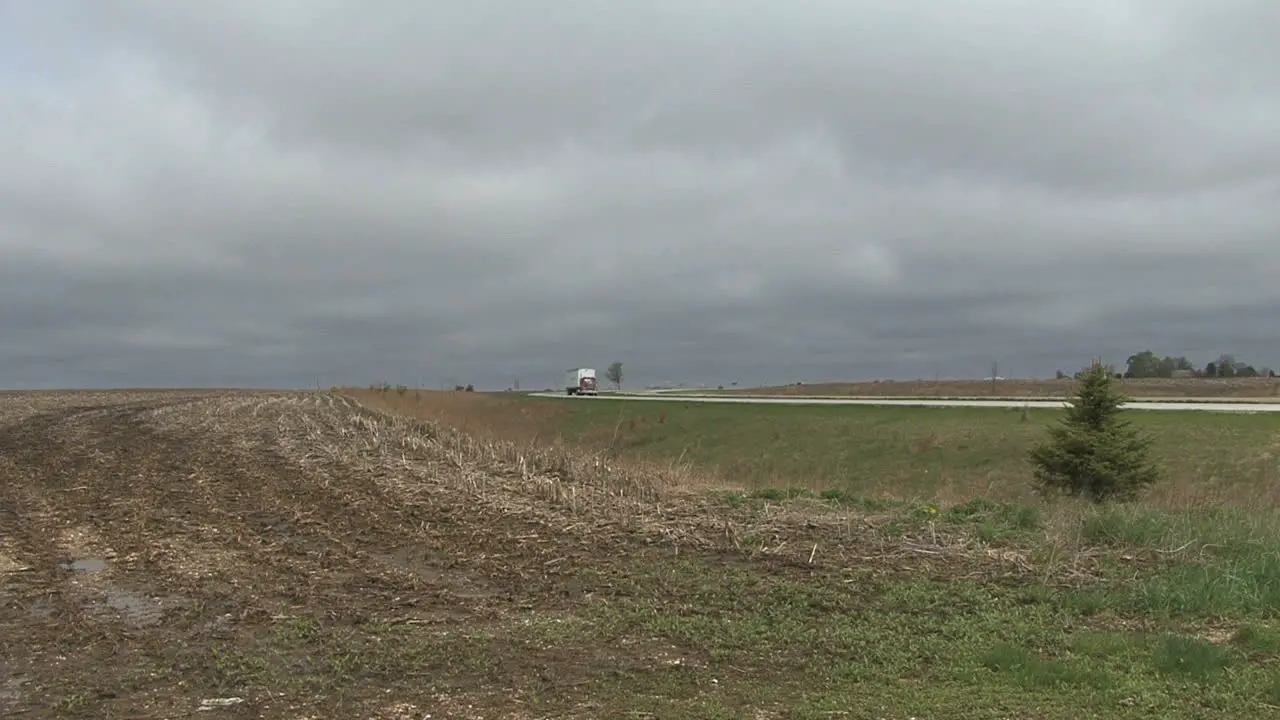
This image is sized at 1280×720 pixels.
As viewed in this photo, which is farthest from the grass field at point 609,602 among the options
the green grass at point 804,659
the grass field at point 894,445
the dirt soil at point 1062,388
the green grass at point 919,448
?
the dirt soil at point 1062,388

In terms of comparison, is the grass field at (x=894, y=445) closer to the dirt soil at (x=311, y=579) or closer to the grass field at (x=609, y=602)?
the grass field at (x=609, y=602)

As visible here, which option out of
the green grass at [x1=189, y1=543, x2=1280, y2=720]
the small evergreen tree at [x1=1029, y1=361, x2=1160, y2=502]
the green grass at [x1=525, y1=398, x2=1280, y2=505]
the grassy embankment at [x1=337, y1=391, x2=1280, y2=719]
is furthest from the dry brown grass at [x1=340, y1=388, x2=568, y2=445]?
the green grass at [x1=189, y1=543, x2=1280, y2=720]

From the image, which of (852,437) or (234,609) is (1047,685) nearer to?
(234,609)

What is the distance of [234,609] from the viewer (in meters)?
8.73

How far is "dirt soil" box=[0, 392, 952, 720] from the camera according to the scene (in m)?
6.54

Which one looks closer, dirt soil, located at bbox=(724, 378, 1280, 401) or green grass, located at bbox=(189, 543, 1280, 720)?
green grass, located at bbox=(189, 543, 1280, 720)

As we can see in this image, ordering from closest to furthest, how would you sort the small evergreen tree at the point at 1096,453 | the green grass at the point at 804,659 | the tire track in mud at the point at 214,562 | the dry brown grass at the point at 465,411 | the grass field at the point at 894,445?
the green grass at the point at 804,659 < the tire track in mud at the point at 214,562 < the small evergreen tree at the point at 1096,453 < the grass field at the point at 894,445 < the dry brown grass at the point at 465,411

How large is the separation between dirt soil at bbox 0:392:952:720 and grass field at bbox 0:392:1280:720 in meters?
0.04

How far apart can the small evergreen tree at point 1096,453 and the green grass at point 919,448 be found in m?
0.87

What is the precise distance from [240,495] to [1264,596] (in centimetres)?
1476

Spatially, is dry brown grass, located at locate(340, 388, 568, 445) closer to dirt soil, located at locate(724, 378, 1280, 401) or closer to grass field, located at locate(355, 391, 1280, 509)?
grass field, located at locate(355, 391, 1280, 509)

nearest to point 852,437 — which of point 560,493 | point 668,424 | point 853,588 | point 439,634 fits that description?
point 668,424

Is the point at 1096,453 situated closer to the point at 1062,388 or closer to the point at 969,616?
the point at 969,616

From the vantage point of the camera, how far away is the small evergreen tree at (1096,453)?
21453mm
